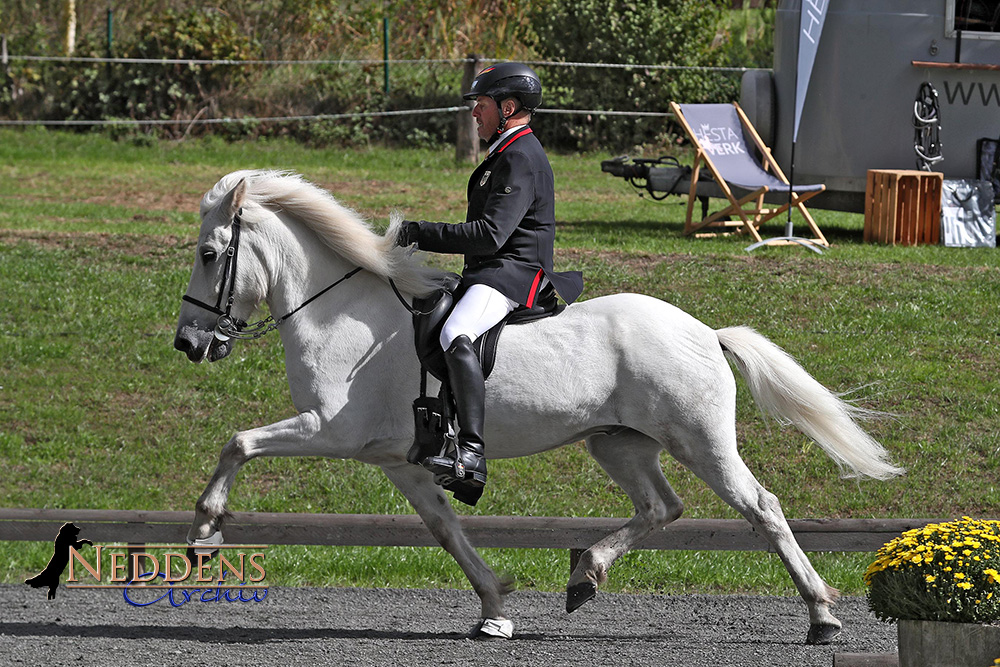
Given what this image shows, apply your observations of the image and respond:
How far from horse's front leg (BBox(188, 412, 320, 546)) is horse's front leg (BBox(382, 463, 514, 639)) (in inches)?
23.9

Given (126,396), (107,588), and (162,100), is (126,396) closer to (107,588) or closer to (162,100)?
(107,588)

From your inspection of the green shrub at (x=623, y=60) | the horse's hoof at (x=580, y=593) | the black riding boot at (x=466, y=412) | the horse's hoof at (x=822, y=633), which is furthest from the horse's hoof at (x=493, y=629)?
the green shrub at (x=623, y=60)

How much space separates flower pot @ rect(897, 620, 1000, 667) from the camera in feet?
13.9

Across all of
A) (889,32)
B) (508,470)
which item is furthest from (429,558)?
(889,32)

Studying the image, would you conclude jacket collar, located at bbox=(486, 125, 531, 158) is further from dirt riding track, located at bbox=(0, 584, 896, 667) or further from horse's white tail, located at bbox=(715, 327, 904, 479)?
dirt riding track, located at bbox=(0, 584, 896, 667)

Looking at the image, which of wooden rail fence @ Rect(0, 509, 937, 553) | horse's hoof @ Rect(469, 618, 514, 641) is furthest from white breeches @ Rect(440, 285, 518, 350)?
wooden rail fence @ Rect(0, 509, 937, 553)

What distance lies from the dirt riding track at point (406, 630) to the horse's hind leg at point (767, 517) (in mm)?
173

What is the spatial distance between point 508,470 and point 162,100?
12589 millimetres

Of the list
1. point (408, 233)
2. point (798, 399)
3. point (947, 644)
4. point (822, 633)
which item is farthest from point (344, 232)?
point (947, 644)

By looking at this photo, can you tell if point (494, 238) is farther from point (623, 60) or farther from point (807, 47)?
point (623, 60)

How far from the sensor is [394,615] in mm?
6441

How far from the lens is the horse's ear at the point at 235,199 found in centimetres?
534

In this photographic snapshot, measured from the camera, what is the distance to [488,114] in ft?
→ 17.8

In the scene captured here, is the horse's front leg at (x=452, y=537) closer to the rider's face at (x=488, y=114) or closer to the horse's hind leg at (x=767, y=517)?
the horse's hind leg at (x=767, y=517)
